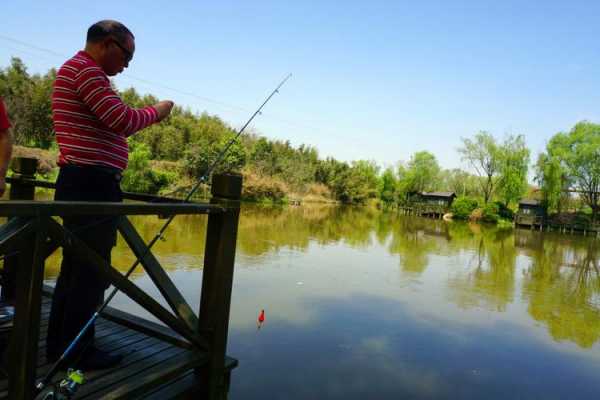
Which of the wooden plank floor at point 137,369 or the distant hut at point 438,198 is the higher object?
the distant hut at point 438,198

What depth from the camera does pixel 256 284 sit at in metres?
7.20

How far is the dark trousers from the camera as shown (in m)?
1.79

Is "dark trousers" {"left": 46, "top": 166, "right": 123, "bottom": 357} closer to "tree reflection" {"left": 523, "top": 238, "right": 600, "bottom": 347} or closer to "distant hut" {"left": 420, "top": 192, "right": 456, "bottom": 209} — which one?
"tree reflection" {"left": 523, "top": 238, "right": 600, "bottom": 347}

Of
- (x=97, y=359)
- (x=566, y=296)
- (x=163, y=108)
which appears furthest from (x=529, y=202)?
(x=97, y=359)

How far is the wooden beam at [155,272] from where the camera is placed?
1.97m

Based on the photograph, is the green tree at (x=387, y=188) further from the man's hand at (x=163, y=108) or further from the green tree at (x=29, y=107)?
the man's hand at (x=163, y=108)

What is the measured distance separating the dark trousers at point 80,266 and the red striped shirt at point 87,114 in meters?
0.07

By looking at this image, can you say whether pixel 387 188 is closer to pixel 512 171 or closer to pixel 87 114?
pixel 512 171

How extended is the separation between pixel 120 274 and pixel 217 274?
20.1 inches

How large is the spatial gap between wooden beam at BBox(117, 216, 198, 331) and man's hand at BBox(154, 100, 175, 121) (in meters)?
0.52

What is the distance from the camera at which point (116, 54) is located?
186 centimetres

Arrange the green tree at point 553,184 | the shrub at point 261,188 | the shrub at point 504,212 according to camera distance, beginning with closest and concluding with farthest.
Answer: the shrub at point 261,188 → the green tree at point 553,184 → the shrub at point 504,212

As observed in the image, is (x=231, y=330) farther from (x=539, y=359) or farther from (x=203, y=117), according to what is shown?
(x=203, y=117)

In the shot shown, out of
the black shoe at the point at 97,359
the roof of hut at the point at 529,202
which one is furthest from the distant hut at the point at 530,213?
the black shoe at the point at 97,359
